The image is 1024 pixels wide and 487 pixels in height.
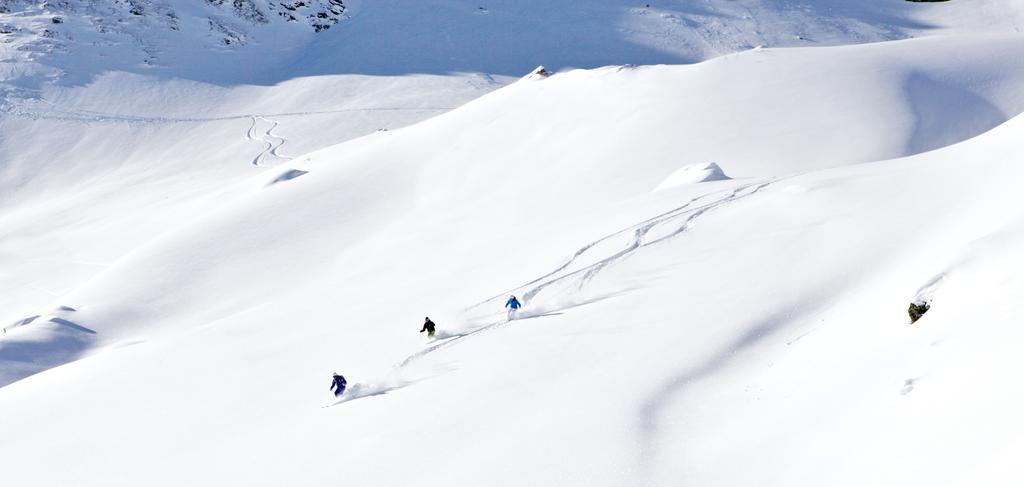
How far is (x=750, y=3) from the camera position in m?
74.1

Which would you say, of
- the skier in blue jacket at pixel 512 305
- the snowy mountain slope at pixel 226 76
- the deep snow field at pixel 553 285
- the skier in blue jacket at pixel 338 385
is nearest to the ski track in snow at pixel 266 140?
the snowy mountain slope at pixel 226 76

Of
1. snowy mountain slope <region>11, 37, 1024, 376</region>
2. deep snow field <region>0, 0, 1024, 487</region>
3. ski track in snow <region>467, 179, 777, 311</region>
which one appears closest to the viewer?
deep snow field <region>0, 0, 1024, 487</region>

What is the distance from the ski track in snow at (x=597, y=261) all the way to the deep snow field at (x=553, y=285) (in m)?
0.11

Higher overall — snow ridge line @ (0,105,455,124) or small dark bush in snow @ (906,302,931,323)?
snow ridge line @ (0,105,455,124)

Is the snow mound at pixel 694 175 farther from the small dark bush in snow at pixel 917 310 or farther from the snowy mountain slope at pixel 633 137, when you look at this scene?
the small dark bush in snow at pixel 917 310

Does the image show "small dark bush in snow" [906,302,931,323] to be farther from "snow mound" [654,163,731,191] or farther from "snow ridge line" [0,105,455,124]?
"snow ridge line" [0,105,455,124]

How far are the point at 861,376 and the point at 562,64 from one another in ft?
172

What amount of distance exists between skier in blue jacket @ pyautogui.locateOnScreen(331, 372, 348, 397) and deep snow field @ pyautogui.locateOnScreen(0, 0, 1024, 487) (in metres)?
0.40

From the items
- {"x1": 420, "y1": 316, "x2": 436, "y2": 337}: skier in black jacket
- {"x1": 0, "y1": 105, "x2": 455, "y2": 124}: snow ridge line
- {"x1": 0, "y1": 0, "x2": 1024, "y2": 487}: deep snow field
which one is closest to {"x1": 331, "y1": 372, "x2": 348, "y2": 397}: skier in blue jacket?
{"x1": 0, "y1": 0, "x2": 1024, "y2": 487}: deep snow field

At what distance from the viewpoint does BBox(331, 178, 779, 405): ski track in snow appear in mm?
19328

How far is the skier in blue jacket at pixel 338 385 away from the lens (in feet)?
55.9

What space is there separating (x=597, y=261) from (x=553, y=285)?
1.36 m

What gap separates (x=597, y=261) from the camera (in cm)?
2162

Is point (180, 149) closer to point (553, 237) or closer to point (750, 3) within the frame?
point (553, 237)
